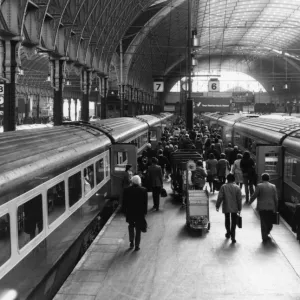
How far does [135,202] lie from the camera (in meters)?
9.98

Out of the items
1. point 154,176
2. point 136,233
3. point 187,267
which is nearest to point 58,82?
point 154,176

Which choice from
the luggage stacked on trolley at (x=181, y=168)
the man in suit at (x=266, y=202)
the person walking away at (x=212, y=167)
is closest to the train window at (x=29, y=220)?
the man in suit at (x=266, y=202)

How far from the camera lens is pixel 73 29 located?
3014 centimetres

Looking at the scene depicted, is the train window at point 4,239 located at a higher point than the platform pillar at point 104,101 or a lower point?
lower

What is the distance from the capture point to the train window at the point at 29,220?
20.7 feet

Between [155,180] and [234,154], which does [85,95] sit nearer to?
[234,154]

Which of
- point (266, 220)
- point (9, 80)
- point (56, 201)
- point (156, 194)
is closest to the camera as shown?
point (56, 201)

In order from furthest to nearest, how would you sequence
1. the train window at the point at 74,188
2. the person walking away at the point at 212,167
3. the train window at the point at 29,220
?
the person walking away at the point at 212,167 → the train window at the point at 74,188 → the train window at the point at 29,220

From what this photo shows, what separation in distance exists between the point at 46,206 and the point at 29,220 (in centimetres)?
79


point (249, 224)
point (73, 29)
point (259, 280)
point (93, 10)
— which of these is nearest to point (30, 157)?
point (259, 280)

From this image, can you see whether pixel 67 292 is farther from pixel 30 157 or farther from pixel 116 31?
pixel 116 31

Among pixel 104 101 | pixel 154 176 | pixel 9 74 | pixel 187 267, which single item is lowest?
pixel 187 267

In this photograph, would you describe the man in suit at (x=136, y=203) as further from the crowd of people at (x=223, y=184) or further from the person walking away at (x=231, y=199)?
the person walking away at (x=231, y=199)

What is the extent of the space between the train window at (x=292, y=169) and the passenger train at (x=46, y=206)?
4826 millimetres
